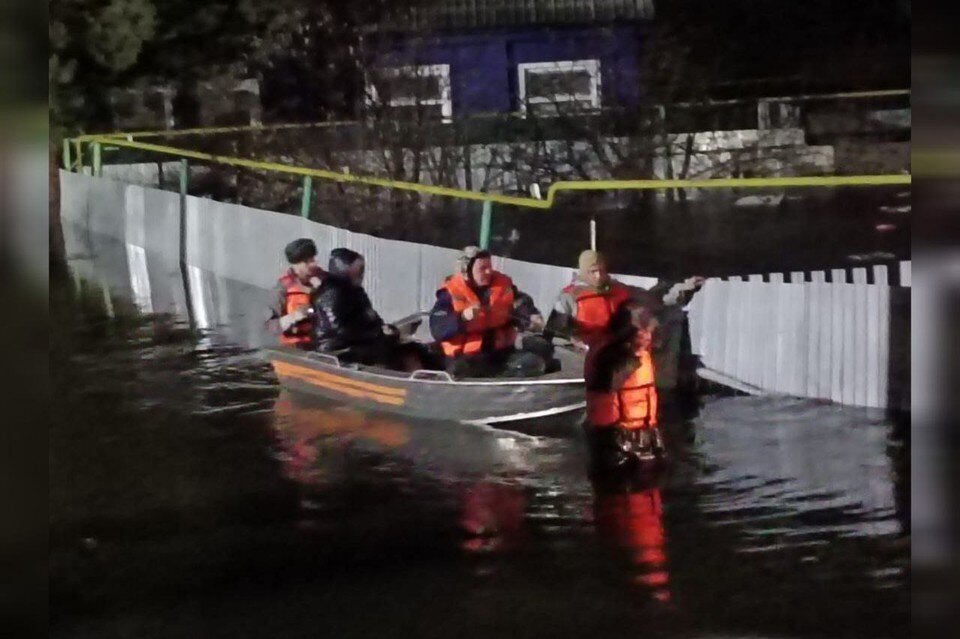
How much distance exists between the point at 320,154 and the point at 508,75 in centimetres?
29

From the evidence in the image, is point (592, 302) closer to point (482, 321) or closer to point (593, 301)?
point (593, 301)

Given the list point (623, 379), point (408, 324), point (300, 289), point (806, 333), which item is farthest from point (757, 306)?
point (300, 289)

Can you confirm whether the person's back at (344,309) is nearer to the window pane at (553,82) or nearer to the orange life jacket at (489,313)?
the orange life jacket at (489,313)

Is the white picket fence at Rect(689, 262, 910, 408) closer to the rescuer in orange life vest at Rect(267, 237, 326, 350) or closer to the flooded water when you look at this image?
the flooded water

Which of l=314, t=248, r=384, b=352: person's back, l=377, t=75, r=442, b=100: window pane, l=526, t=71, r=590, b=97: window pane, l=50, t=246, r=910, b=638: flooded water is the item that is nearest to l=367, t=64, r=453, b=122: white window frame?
l=377, t=75, r=442, b=100: window pane

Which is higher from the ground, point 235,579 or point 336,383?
point 336,383

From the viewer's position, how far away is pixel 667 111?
1.41m

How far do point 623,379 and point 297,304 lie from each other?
18.5 inches

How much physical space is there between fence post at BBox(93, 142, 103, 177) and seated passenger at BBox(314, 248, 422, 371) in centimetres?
36

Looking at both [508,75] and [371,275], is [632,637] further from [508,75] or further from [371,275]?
[508,75]

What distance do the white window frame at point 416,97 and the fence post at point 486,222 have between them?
0.44ft

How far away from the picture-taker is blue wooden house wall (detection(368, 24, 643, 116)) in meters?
1.41


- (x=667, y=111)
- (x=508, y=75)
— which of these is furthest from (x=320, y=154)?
(x=667, y=111)

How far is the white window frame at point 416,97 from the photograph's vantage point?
1.42m
